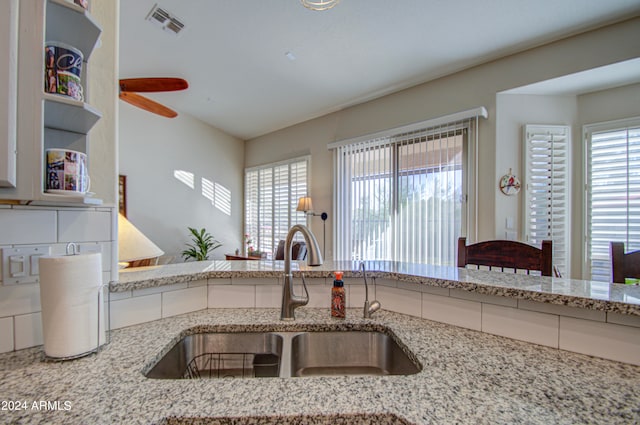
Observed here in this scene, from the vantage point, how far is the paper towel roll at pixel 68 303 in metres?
0.69

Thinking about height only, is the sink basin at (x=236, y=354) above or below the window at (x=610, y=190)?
below

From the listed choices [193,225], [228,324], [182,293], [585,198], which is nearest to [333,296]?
[228,324]

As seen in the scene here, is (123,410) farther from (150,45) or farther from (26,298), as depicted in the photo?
(150,45)

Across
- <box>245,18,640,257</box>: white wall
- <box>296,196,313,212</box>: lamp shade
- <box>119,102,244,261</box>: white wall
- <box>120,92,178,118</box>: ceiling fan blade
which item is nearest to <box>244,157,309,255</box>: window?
<box>119,102,244,261</box>: white wall

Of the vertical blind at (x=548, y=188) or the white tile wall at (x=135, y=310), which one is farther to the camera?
the vertical blind at (x=548, y=188)

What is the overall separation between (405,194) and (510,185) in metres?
0.98

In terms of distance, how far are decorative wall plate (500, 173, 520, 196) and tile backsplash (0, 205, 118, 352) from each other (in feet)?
9.66

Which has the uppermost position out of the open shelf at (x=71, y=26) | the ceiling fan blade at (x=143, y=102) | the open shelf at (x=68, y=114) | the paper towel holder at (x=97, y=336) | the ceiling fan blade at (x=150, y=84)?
the ceiling fan blade at (x=143, y=102)

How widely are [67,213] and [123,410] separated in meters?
0.60

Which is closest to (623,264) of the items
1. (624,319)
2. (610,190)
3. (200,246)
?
(624,319)

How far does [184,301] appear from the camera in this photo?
1.08 meters

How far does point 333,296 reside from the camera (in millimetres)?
1033

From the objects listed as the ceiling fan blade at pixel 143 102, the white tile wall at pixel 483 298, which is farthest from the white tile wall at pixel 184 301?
the ceiling fan blade at pixel 143 102

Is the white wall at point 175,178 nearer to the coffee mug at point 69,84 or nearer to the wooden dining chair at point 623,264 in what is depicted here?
the coffee mug at point 69,84
